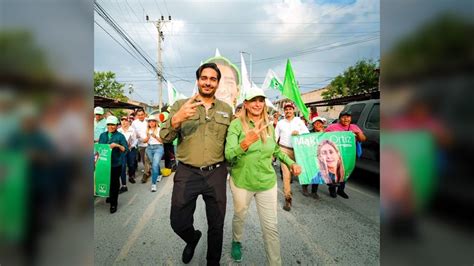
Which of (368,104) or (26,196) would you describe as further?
(368,104)

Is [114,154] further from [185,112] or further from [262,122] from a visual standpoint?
[262,122]

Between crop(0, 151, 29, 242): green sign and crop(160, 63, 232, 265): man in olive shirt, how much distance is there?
5.76ft

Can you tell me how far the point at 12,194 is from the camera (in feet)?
1.54

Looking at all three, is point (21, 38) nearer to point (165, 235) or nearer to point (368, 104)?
point (165, 235)

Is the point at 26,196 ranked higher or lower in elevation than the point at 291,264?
higher

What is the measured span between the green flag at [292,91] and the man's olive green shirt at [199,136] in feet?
10.7

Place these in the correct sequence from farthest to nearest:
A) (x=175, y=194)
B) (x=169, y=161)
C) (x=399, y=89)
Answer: (x=169, y=161) < (x=175, y=194) < (x=399, y=89)

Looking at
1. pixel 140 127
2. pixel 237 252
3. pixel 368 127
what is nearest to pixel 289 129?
pixel 368 127

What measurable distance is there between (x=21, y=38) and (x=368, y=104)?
594 centimetres

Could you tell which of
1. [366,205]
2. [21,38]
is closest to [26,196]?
[21,38]

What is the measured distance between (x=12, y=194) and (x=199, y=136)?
6.07 ft

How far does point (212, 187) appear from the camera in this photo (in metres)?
2.35

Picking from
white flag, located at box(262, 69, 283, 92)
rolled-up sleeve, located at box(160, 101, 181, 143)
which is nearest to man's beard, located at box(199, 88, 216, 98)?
rolled-up sleeve, located at box(160, 101, 181, 143)

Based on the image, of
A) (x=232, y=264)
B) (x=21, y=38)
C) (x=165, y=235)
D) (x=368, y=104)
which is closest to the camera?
(x=21, y=38)
